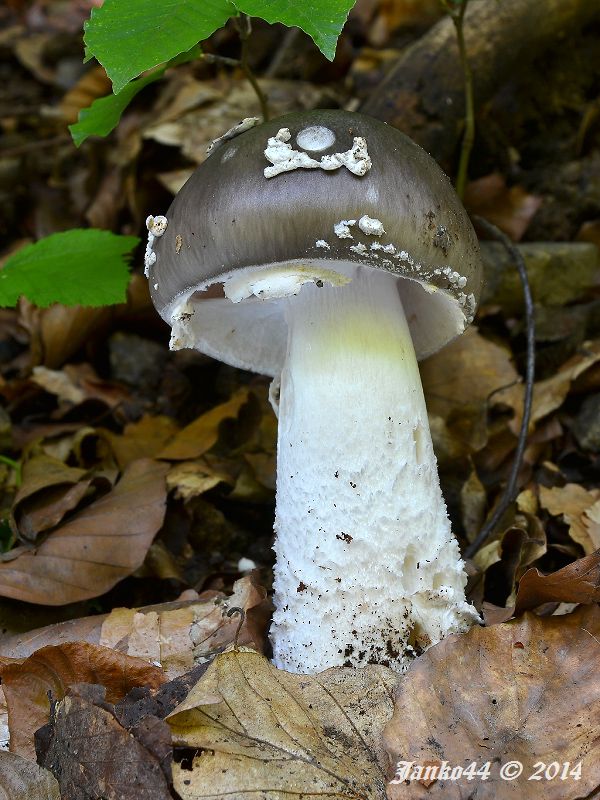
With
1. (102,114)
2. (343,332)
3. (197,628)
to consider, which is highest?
(102,114)

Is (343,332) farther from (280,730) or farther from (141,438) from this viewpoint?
(141,438)

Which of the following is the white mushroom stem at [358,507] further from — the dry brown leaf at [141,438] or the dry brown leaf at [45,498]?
the dry brown leaf at [141,438]

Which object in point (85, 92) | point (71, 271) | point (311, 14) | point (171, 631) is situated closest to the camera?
point (311, 14)

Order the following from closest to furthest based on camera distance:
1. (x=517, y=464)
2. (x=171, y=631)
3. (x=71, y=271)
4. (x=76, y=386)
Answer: (x=171, y=631)
(x=517, y=464)
(x=71, y=271)
(x=76, y=386)

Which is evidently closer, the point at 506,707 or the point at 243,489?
the point at 506,707

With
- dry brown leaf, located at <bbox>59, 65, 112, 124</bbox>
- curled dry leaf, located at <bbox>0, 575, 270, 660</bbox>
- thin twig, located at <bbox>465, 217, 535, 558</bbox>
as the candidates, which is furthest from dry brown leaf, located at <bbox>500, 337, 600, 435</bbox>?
dry brown leaf, located at <bbox>59, 65, 112, 124</bbox>

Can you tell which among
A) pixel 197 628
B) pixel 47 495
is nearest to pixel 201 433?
pixel 47 495
